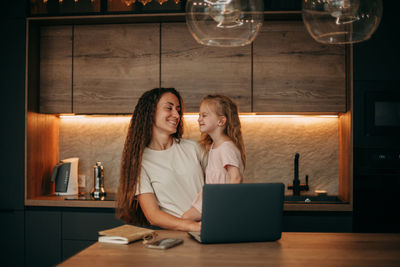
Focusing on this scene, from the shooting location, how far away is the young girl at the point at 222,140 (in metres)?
2.32

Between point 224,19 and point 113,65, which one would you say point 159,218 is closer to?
point 224,19

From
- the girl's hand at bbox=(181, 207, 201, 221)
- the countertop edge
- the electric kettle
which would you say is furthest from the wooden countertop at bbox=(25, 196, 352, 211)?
the girl's hand at bbox=(181, 207, 201, 221)

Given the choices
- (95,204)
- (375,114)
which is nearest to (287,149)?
(375,114)

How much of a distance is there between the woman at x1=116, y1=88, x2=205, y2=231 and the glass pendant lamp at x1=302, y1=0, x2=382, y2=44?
3.46 feet

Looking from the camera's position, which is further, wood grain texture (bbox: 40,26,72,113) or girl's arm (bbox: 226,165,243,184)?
wood grain texture (bbox: 40,26,72,113)

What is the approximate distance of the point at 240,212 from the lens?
1538mm

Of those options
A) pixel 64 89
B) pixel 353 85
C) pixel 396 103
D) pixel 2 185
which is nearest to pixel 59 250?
pixel 2 185

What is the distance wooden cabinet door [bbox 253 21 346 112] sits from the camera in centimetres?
304

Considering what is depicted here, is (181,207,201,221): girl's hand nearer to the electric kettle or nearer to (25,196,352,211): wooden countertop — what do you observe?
(25,196,352,211): wooden countertop

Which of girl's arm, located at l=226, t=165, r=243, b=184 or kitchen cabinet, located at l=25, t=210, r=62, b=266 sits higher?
girl's arm, located at l=226, t=165, r=243, b=184

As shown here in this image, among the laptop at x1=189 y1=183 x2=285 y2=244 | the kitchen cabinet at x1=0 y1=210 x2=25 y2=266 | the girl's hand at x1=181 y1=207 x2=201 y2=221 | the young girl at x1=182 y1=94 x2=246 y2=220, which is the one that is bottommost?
the kitchen cabinet at x1=0 y1=210 x2=25 y2=266

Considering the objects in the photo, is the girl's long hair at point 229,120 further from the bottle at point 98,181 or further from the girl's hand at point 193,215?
the bottle at point 98,181

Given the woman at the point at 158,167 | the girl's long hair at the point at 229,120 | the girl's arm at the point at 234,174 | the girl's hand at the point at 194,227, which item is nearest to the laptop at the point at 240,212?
the girl's hand at the point at 194,227

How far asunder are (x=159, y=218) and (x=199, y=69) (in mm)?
1458
